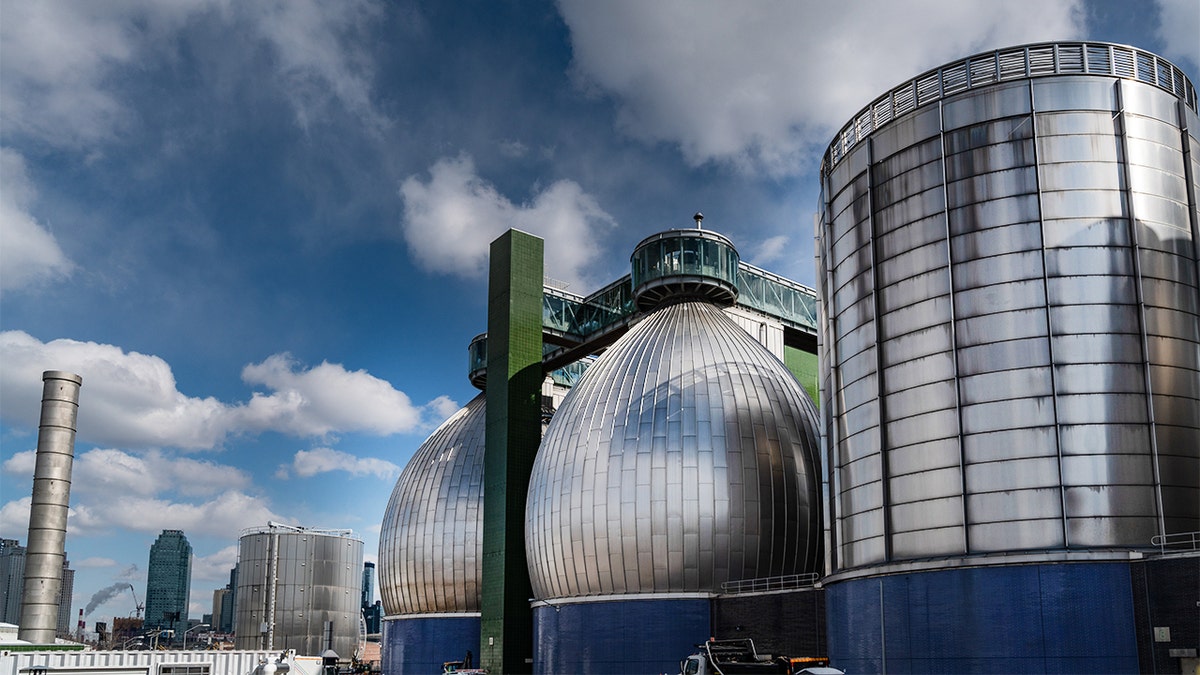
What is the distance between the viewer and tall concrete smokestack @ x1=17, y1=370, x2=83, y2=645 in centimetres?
6862

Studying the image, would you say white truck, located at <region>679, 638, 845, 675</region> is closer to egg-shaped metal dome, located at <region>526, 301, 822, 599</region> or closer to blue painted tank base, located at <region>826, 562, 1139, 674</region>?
blue painted tank base, located at <region>826, 562, 1139, 674</region>

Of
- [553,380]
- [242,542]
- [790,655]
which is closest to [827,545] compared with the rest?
[790,655]

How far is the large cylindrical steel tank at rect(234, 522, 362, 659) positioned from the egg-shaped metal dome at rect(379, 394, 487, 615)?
32.0 metres

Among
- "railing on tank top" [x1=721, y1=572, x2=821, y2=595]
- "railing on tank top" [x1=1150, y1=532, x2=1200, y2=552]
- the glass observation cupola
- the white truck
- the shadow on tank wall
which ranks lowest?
the white truck

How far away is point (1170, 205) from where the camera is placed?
114 ft

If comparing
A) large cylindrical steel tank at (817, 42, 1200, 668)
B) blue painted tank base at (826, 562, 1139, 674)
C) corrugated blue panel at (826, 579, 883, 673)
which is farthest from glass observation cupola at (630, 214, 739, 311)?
blue painted tank base at (826, 562, 1139, 674)

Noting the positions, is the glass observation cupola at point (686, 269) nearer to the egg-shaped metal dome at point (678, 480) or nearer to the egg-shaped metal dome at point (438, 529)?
the egg-shaped metal dome at point (678, 480)

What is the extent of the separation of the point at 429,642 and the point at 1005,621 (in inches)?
1492

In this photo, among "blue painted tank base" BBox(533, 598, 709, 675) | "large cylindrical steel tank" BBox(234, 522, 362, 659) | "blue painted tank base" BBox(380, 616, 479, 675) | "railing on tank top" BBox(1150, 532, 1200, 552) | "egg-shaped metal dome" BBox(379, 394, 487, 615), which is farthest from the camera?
"large cylindrical steel tank" BBox(234, 522, 362, 659)

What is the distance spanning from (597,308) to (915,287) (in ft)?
104

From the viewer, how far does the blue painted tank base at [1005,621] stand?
30.7 meters

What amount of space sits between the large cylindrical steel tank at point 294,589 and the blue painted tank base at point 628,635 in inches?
2019

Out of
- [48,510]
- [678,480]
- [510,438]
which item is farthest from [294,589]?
[678,480]

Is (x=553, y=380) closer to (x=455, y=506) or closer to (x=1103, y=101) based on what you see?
(x=455, y=506)
